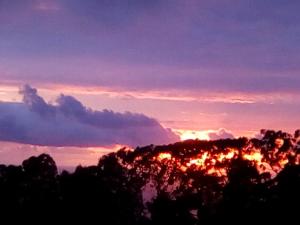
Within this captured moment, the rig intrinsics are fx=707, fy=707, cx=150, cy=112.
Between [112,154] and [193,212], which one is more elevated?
[112,154]

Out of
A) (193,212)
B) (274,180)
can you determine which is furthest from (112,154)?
(274,180)

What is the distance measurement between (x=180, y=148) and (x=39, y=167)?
46.9 ft

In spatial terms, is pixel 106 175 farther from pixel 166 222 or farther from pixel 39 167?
pixel 166 222

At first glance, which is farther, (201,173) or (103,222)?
(201,173)

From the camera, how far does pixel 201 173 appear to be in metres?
68.4

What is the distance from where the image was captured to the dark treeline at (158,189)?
2041 inches

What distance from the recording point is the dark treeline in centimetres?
5184

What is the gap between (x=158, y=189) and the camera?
70.1 m

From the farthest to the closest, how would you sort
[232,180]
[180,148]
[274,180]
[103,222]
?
1. [180,148]
2. [103,222]
3. [232,180]
4. [274,180]

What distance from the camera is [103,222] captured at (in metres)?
62.2

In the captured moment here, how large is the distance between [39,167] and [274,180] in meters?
26.5

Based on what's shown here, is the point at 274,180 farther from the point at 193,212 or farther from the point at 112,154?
the point at 112,154

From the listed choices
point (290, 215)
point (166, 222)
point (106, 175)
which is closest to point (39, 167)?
point (106, 175)

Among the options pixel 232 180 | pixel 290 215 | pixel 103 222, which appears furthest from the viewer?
pixel 103 222
